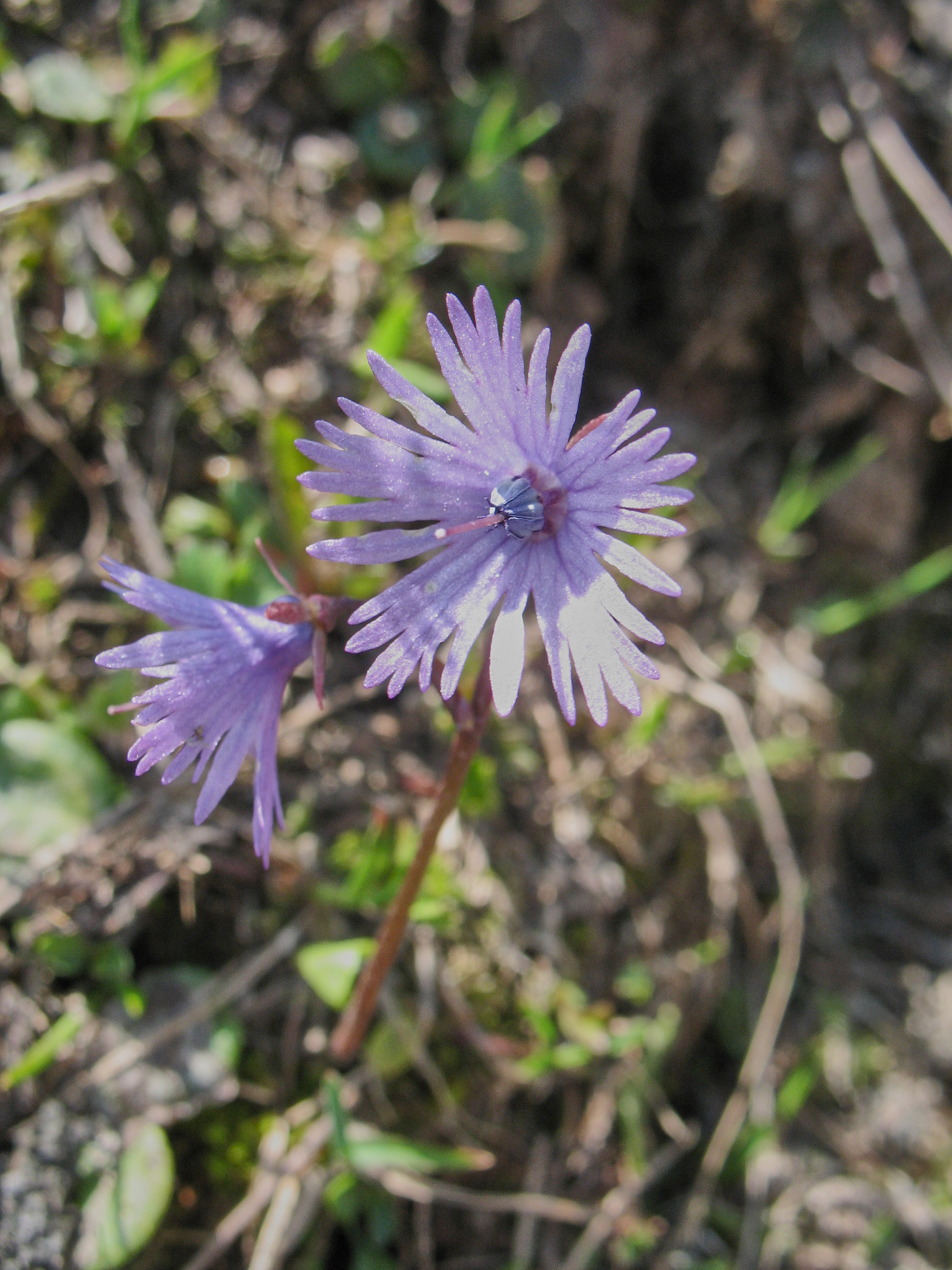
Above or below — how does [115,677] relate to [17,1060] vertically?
above

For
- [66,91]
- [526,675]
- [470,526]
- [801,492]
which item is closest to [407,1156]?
[526,675]

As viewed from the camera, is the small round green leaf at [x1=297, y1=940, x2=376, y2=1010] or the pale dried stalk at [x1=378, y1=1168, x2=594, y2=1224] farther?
the pale dried stalk at [x1=378, y1=1168, x2=594, y2=1224]

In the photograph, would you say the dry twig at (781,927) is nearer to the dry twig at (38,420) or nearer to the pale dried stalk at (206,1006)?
the pale dried stalk at (206,1006)

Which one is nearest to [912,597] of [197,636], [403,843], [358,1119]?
[403,843]

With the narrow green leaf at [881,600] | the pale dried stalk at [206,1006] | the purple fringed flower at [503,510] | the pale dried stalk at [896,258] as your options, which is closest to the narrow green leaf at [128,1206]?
the pale dried stalk at [206,1006]

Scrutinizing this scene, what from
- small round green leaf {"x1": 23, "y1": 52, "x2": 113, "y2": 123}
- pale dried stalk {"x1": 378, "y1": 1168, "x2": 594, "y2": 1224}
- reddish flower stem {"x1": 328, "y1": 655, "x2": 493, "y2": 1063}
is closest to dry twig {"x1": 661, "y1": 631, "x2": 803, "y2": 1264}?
pale dried stalk {"x1": 378, "y1": 1168, "x2": 594, "y2": 1224}

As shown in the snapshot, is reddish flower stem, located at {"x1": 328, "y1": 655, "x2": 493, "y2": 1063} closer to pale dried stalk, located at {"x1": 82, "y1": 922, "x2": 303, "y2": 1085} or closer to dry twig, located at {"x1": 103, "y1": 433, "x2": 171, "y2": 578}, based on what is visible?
pale dried stalk, located at {"x1": 82, "y1": 922, "x2": 303, "y2": 1085}

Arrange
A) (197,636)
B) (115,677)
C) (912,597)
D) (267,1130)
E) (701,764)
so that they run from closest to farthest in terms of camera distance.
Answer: (197,636) < (267,1130) < (115,677) < (701,764) < (912,597)

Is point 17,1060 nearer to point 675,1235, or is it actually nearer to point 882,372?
point 675,1235
